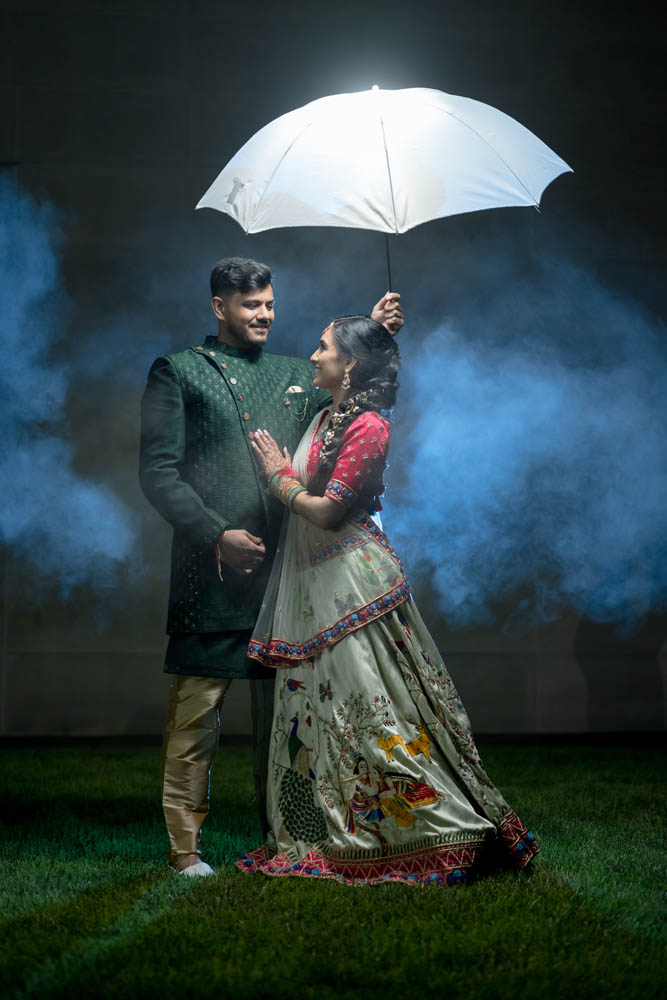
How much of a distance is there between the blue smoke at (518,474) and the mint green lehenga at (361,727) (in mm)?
2965

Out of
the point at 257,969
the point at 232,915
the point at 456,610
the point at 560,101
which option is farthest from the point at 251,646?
the point at 560,101

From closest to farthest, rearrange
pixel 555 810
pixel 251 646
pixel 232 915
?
pixel 232 915, pixel 251 646, pixel 555 810

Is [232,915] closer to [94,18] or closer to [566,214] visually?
[566,214]

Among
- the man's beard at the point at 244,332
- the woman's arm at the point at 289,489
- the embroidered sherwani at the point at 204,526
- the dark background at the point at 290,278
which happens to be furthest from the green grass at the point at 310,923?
the dark background at the point at 290,278

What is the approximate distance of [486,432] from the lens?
18.2 ft

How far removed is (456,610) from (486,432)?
96cm

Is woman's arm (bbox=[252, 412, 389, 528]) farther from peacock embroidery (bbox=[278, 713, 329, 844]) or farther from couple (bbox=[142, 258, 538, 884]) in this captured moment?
peacock embroidery (bbox=[278, 713, 329, 844])

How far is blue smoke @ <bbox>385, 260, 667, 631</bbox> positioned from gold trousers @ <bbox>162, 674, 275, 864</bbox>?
9.70 ft

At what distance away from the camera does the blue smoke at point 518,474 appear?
18.1 feet

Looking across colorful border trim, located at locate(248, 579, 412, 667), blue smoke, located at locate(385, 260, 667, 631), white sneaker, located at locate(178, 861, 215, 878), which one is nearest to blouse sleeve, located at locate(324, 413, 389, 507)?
colorful border trim, located at locate(248, 579, 412, 667)

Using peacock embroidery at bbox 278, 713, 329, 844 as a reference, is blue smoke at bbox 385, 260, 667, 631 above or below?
above

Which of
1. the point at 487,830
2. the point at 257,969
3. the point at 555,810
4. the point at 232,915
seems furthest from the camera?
the point at 555,810

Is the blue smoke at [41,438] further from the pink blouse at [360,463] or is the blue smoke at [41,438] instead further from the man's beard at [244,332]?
the pink blouse at [360,463]

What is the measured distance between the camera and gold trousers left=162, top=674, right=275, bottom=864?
8.52ft
